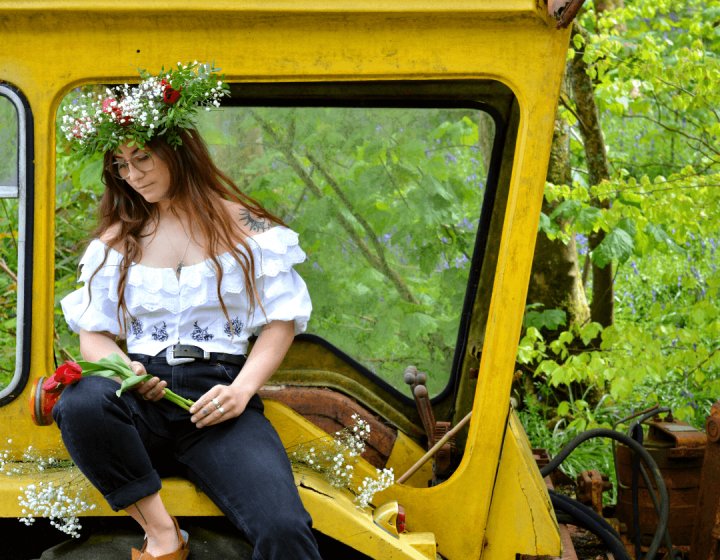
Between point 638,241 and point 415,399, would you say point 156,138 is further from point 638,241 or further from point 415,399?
point 638,241

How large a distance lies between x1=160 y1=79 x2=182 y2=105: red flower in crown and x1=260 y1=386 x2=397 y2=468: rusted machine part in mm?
996

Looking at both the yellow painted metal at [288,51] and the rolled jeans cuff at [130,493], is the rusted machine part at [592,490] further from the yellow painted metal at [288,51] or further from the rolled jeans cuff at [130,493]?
the rolled jeans cuff at [130,493]

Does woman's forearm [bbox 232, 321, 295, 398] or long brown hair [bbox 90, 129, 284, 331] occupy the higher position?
long brown hair [bbox 90, 129, 284, 331]

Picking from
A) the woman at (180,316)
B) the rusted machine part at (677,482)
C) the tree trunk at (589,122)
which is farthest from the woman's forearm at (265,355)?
the tree trunk at (589,122)

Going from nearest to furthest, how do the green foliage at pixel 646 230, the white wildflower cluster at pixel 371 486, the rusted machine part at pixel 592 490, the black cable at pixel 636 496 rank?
the white wildflower cluster at pixel 371 486
the black cable at pixel 636 496
the rusted machine part at pixel 592 490
the green foliage at pixel 646 230

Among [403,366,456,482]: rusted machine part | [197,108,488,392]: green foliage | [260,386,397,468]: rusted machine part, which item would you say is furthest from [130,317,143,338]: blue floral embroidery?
[403,366,456,482]: rusted machine part

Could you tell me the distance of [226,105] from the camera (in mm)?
2912

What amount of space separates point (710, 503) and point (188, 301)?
203 cm

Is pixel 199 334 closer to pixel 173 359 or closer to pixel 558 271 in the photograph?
pixel 173 359

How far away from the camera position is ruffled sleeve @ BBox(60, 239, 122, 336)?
2.56 metres

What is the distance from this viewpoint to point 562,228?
559 centimetres

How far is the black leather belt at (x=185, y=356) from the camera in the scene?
2527mm

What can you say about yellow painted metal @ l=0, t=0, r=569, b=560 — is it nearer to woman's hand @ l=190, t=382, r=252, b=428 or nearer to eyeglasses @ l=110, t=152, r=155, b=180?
eyeglasses @ l=110, t=152, r=155, b=180

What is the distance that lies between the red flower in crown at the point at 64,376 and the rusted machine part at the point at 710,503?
2.18 metres
